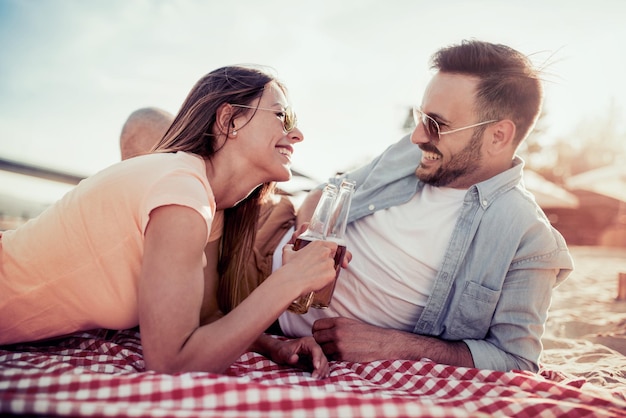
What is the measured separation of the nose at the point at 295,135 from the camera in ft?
7.34

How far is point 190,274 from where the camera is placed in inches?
57.6

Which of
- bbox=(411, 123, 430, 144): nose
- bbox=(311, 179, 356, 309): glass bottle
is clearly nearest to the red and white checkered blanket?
bbox=(311, 179, 356, 309): glass bottle

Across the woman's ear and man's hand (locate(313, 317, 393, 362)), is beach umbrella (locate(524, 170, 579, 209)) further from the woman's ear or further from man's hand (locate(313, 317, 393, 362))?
the woman's ear

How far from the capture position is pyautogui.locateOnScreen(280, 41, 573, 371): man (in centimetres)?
221

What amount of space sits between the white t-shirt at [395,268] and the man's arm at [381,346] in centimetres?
31

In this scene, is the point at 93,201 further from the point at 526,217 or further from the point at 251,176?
the point at 526,217

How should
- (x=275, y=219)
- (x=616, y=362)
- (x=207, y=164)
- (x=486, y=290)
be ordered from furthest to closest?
(x=275, y=219), (x=616, y=362), (x=486, y=290), (x=207, y=164)

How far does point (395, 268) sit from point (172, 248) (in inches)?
55.2

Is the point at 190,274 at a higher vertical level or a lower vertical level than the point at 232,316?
higher

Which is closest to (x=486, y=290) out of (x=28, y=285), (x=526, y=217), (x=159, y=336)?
(x=526, y=217)

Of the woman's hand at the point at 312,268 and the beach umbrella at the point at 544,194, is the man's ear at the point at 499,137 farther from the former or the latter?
the beach umbrella at the point at 544,194

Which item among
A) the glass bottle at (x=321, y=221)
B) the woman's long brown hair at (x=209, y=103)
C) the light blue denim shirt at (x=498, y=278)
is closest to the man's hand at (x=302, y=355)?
the glass bottle at (x=321, y=221)

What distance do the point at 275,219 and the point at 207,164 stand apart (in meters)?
1.14

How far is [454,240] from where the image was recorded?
8.05 ft
